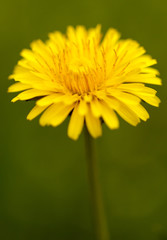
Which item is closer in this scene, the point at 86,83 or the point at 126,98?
the point at 126,98

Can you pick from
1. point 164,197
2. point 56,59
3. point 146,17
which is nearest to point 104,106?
point 56,59

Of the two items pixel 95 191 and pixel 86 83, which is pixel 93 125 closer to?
pixel 86 83

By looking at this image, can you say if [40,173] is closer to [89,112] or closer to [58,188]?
A: [58,188]

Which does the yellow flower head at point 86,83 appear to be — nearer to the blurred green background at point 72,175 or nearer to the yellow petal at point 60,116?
the yellow petal at point 60,116

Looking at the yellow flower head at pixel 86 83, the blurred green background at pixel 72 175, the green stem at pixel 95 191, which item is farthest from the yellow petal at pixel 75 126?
the blurred green background at pixel 72 175

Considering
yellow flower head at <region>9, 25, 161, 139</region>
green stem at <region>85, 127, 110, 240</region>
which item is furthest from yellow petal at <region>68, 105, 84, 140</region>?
green stem at <region>85, 127, 110, 240</region>

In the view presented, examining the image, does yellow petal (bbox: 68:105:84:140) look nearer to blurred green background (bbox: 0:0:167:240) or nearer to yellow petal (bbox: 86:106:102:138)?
yellow petal (bbox: 86:106:102:138)

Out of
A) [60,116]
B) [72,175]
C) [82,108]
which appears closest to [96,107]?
[82,108]
